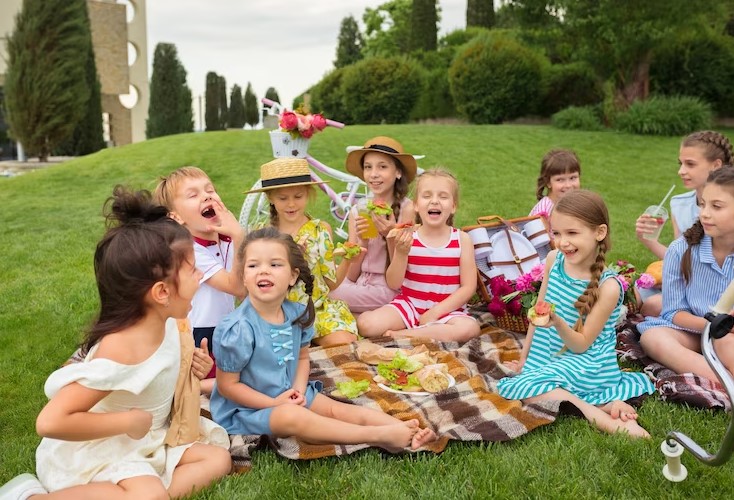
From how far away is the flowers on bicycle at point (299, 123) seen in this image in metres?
5.59

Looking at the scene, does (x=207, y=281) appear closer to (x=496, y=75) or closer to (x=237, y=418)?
(x=237, y=418)

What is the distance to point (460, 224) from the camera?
8.66 meters

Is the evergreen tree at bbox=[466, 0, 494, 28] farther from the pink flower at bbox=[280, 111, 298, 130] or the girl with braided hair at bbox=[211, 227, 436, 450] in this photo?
the girl with braided hair at bbox=[211, 227, 436, 450]

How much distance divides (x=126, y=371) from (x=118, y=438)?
1.03 feet

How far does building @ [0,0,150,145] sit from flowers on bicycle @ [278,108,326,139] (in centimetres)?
2325

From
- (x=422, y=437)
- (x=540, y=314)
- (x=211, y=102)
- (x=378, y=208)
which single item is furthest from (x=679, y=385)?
(x=211, y=102)

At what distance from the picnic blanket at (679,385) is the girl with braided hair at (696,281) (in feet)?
0.21

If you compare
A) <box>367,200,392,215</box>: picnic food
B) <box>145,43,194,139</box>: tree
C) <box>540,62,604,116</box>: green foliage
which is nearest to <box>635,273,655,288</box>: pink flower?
<box>367,200,392,215</box>: picnic food

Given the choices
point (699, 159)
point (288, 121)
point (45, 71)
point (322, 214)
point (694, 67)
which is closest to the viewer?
point (699, 159)

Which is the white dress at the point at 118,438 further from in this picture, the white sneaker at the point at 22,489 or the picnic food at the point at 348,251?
the picnic food at the point at 348,251

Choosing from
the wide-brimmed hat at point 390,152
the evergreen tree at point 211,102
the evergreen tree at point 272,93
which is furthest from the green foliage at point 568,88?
the evergreen tree at point 272,93

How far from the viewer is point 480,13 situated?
1142 inches

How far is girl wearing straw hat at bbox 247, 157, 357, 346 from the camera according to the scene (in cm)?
428

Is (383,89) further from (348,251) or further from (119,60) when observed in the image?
(348,251)
